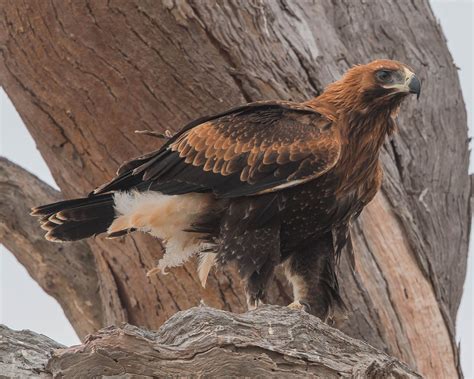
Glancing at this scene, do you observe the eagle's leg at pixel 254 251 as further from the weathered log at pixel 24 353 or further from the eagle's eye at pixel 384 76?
the weathered log at pixel 24 353

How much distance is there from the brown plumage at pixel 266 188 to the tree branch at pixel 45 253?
2136 mm

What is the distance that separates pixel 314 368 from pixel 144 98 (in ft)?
9.96

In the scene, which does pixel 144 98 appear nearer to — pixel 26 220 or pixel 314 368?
pixel 26 220

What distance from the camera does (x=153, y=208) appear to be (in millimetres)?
6488

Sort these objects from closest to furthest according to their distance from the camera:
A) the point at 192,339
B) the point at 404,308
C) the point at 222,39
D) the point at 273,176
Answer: the point at 192,339
the point at 273,176
the point at 222,39
the point at 404,308

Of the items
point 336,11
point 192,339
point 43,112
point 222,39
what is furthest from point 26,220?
point 192,339

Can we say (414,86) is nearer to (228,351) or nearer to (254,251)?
(254,251)

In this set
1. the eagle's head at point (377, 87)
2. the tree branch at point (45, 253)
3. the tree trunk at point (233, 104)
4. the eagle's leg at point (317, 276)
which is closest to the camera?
the eagle's head at point (377, 87)

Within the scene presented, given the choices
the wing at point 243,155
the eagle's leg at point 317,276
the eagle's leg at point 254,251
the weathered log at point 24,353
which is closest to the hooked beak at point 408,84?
the wing at point 243,155

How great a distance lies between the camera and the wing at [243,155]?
6.18 meters

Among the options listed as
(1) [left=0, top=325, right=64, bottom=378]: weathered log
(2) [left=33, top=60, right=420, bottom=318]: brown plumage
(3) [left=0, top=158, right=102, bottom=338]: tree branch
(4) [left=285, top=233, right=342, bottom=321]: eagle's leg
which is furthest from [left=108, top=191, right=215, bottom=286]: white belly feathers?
(3) [left=0, top=158, right=102, bottom=338]: tree branch

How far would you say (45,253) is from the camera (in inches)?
346

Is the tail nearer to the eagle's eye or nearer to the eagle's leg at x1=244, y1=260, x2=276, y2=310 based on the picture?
the eagle's leg at x1=244, y1=260, x2=276, y2=310

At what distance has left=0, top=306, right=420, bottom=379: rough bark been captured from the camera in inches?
179
